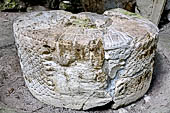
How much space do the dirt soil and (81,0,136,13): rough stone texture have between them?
1.90 ft

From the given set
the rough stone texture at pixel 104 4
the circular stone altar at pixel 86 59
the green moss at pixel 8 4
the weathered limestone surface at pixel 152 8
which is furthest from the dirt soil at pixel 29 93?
the green moss at pixel 8 4

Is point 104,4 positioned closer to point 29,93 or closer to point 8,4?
point 8,4

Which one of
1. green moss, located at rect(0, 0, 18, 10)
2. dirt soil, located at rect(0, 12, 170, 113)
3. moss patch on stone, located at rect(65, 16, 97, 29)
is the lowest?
dirt soil, located at rect(0, 12, 170, 113)

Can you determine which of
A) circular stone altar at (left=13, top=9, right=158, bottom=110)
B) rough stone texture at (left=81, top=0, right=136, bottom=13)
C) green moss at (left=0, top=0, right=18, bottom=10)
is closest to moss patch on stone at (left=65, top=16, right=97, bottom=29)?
circular stone altar at (left=13, top=9, right=158, bottom=110)

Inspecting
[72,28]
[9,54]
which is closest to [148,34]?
[72,28]

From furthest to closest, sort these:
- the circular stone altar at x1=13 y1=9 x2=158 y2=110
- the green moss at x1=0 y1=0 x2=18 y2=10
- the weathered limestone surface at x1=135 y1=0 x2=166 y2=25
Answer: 1. the green moss at x1=0 y1=0 x2=18 y2=10
2. the weathered limestone surface at x1=135 y1=0 x2=166 y2=25
3. the circular stone altar at x1=13 y1=9 x2=158 y2=110

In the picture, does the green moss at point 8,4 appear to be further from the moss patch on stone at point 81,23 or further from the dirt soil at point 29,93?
the moss patch on stone at point 81,23

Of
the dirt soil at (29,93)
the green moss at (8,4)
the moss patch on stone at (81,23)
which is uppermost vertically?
the moss patch on stone at (81,23)

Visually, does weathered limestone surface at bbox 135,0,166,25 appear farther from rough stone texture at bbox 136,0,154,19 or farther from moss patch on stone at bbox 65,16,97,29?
moss patch on stone at bbox 65,16,97,29

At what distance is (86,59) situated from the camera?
109cm

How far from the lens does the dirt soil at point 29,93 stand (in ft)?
4.13

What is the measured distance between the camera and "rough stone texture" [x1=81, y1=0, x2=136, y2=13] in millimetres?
2266

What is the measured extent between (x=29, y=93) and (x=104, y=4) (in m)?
1.31

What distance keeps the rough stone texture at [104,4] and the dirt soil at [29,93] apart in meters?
0.58
